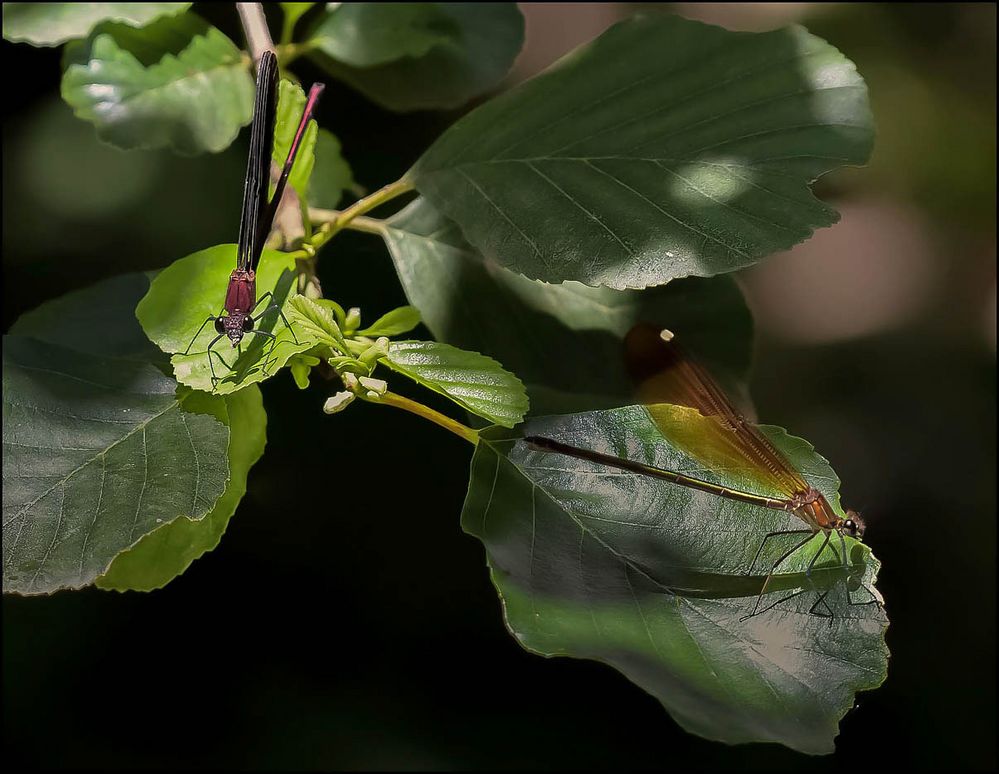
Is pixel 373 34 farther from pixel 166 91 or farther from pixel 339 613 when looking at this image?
pixel 339 613

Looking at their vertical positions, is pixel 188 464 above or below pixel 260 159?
below

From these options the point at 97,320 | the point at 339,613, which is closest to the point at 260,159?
the point at 97,320

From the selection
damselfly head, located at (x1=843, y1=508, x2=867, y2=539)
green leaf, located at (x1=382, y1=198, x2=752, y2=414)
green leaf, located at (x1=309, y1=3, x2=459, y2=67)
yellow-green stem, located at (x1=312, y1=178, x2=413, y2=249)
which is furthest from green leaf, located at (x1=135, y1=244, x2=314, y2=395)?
green leaf, located at (x1=309, y1=3, x2=459, y2=67)

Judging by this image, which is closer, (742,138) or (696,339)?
(742,138)

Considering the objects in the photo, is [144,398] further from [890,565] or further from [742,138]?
[890,565]

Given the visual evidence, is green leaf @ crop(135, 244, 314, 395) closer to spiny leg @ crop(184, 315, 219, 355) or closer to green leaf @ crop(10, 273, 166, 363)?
spiny leg @ crop(184, 315, 219, 355)

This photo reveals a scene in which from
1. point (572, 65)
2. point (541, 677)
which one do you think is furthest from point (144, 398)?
point (541, 677)
